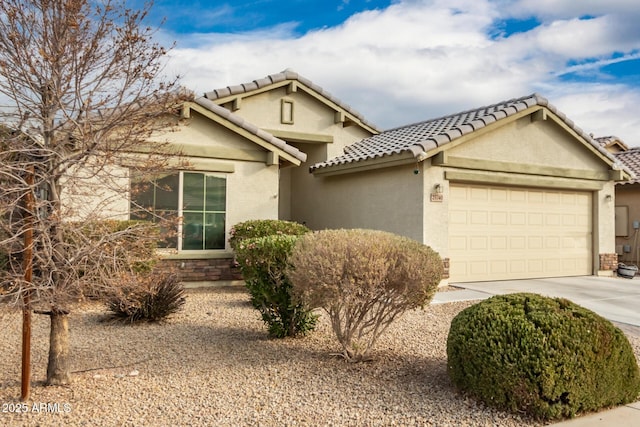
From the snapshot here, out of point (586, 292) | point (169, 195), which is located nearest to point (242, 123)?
point (169, 195)

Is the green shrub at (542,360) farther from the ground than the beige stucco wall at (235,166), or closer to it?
closer to it

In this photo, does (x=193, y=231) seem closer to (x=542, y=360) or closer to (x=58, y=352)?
(x=58, y=352)

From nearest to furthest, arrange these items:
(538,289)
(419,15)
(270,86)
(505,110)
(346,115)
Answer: (419,15) < (538,289) < (505,110) < (270,86) < (346,115)

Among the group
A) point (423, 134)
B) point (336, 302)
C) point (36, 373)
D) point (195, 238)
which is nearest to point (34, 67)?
point (36, 373)

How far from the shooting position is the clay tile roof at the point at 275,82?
1469 cm

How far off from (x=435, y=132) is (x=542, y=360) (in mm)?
9310

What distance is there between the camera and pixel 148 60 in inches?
190

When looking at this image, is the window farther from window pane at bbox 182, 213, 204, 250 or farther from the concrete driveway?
the concrete driveway

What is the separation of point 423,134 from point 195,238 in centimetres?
632

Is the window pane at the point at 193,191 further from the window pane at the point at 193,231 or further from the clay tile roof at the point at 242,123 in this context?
the clay tile roof at the point at 242,123

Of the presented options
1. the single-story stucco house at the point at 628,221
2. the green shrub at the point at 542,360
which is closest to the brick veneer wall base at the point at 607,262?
the single-story stucco house at the point at 628,221

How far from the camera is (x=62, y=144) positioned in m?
4.73

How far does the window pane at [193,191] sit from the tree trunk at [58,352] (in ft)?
21.4

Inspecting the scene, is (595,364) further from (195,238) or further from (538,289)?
(195,238)
